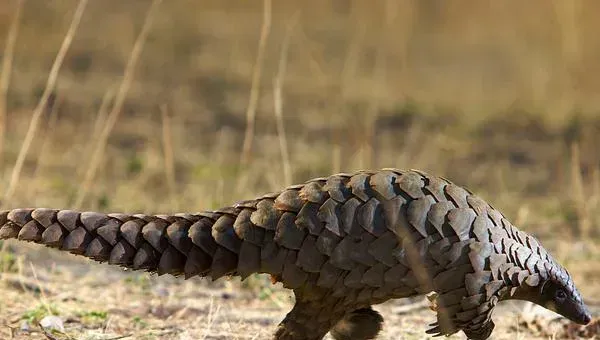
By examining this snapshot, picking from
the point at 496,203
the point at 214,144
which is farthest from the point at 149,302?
the point at 214,144

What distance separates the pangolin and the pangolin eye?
22 centimetres

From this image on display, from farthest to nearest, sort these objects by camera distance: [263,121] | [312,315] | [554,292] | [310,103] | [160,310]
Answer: [310,103], [263,121], [160,310], [554,292], [312,315]

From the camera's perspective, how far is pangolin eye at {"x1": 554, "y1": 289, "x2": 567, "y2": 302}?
2838 millimetres

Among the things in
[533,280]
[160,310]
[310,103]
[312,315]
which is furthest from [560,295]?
[310,103]

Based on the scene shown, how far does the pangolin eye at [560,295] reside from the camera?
2.84 m

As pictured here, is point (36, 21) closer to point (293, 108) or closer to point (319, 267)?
point (293, 108)

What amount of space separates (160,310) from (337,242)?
1489mm

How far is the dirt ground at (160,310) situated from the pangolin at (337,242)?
1.94 feet

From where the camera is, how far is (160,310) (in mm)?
3879

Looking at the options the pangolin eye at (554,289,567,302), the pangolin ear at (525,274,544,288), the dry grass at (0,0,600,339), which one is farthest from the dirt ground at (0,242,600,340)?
the pangolin ear at (525,274,544,288)

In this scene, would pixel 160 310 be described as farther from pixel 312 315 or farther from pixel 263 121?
pixel 263 121

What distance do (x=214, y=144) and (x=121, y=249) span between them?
577 cm

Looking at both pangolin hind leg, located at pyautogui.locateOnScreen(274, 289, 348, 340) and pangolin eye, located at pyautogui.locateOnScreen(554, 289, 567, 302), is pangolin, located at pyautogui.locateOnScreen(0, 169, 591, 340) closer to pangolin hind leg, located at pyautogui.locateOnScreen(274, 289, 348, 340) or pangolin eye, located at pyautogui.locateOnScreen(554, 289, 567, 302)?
pangolin hind leg, located at pyautogui.locateOnScreen(274, 289, 348, 340)

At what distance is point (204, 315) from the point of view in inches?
150
